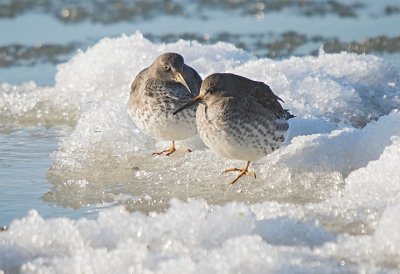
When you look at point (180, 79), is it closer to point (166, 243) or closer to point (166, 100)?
point (166, 100)

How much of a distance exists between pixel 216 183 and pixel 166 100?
0.88 meters

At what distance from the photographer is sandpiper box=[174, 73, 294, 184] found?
645cm

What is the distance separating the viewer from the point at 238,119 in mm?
6492

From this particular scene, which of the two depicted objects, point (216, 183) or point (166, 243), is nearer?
Answer: point (166, 243)

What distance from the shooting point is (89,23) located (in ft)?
43.9

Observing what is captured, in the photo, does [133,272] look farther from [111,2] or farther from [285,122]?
[111,2]

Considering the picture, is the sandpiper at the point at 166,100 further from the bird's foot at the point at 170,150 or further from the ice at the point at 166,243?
the ice at the point at 166,243

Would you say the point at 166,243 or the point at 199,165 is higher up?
the point at 166,243

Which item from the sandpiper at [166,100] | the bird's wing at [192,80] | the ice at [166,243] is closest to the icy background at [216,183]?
the ice at [166,243]

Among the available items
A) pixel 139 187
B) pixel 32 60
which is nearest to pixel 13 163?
pixel 139 187

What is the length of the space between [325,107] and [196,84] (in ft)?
4.44

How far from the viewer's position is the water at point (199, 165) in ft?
16.5

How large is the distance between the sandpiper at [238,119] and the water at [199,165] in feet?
0.73

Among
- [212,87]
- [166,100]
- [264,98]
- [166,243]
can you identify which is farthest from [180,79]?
[166,243]
